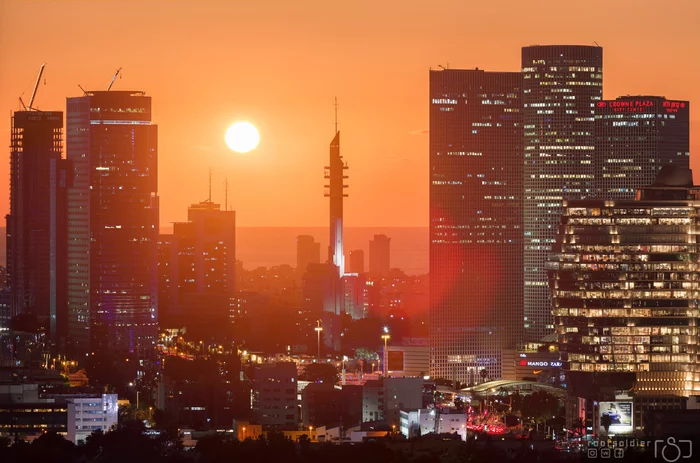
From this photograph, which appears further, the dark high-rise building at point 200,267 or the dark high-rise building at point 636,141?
the dark high-rise building at point 200,267

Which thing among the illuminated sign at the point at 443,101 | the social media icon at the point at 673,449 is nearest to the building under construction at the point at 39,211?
the illuminated sign at the point at 443,101

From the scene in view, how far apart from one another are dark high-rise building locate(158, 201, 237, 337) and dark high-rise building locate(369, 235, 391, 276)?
15307mm

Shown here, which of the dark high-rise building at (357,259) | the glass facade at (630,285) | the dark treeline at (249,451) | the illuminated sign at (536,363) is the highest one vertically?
the dark high-rise building at (357,259)

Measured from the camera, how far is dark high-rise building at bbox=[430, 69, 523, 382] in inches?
3706

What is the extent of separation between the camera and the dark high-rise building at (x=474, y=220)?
309 feet

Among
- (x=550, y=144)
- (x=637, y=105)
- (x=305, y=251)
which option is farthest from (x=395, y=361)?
(x=305, y=251)

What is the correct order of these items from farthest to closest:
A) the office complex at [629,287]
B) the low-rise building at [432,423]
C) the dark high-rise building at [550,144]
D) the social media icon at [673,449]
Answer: the dark high-rise building at [550,144] < the office complex at [629,287] < the low-rise building at [432,423] < the social media icon at [673,449]


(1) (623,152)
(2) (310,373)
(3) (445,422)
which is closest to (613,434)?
(3) (445,422)

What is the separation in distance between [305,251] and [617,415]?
86.6m

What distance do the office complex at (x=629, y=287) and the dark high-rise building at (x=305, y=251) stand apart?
79145mm

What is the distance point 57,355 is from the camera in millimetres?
99062

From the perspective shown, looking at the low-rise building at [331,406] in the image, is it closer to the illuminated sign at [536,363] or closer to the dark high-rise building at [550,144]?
the illuminated sign at [536,363]

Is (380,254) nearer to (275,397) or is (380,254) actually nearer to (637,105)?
(637,105)

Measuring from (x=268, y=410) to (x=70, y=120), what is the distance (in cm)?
4074
